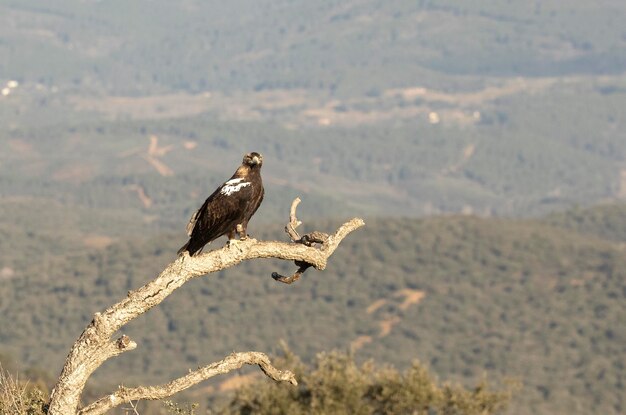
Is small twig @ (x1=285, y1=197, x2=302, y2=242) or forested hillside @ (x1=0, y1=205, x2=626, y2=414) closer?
small twig @ (x1=285, y1=197, x2=302, y2=242)

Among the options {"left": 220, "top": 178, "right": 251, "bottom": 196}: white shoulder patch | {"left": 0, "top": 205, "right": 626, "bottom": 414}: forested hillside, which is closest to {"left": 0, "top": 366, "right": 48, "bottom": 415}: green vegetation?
{"left": 220, "top": 178, "right": 251, "bottom": 196}: white shoulder patch

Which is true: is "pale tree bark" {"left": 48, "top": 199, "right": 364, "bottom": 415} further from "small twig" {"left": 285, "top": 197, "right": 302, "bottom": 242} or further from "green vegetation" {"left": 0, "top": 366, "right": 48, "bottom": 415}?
"green vegetation" {"left": 0, "top": 366, "right": 48, "bottom": 415}

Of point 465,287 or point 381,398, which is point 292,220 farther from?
point 465,287

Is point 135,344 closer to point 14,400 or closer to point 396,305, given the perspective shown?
point 14,400

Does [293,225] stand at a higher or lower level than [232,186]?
lower

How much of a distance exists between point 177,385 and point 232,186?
9.00ft

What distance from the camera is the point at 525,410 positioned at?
85750mm

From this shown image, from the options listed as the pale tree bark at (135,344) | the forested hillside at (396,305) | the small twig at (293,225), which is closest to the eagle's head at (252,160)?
the small twig at (293,225)

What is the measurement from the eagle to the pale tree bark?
0.61m

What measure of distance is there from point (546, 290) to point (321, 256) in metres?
141

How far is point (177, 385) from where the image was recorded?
1224cm

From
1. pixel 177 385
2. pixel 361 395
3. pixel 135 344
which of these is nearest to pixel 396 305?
pixel 361 395

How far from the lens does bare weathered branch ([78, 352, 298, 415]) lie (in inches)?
477

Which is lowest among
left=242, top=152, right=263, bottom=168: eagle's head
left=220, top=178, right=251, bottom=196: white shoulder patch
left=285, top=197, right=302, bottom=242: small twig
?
left=285, top=197, right=302, bottom=242: small twig
